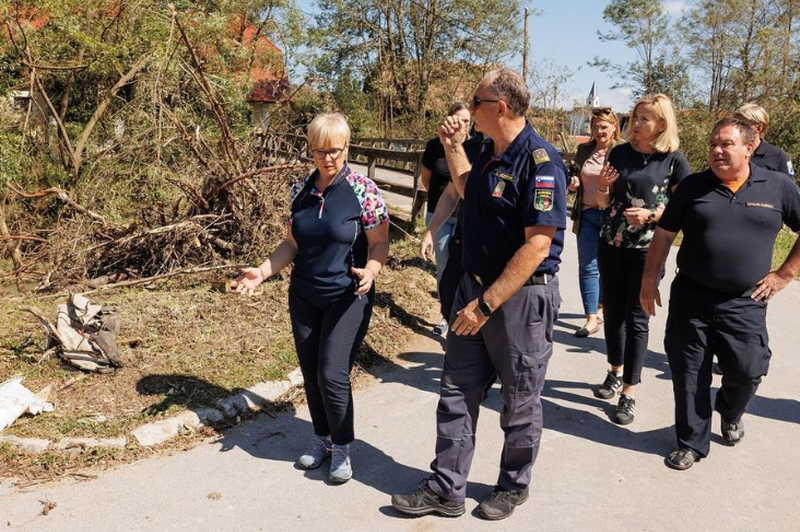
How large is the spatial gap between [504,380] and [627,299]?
5.32 ft

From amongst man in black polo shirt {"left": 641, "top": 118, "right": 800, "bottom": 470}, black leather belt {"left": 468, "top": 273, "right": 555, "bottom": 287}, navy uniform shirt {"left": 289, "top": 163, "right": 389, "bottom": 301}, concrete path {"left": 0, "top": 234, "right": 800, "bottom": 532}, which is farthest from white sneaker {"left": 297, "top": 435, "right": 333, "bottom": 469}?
man in black polo shirt {"left": 641, "top": 118, "right": 800, "bottom": 470}

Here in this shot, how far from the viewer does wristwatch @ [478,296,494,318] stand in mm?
2729

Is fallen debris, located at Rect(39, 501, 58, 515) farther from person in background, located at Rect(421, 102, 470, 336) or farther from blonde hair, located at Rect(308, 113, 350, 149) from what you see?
person in background, located at Rect(421, 102, 470, 336)

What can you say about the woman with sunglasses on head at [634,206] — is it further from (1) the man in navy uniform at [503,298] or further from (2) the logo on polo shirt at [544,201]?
(2) the logo on polo shirt at [544,201]

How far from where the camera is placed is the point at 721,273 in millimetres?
3379

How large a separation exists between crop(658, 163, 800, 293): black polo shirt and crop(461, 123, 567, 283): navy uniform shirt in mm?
1042

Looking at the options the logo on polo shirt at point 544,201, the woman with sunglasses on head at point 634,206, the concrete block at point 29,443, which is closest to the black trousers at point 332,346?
the logo on polo shirt at point 544,201

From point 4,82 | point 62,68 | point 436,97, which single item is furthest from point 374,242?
point 436,97

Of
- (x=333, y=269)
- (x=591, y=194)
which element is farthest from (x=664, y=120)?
(x=333, y=269)

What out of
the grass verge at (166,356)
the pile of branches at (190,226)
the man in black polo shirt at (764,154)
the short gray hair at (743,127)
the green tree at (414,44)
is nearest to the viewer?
the short gray hair at (743,127)

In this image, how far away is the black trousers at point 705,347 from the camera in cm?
347

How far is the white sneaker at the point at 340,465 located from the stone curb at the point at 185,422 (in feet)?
3.14

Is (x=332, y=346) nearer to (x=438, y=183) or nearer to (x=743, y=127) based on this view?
(x=438, y=183)

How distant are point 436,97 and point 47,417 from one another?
1017 inches
